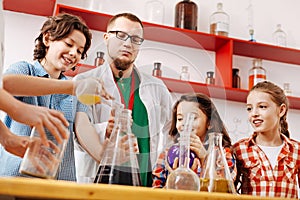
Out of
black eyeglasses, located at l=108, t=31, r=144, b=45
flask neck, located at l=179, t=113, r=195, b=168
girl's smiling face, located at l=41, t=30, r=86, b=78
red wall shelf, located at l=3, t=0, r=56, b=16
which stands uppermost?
red wall shelf, located at l=3, t=0, r=56, b=16

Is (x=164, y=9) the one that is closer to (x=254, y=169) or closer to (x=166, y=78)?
(x=254, y=169)

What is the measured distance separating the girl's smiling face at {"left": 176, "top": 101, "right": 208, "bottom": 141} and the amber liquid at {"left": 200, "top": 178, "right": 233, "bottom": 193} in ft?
0.40

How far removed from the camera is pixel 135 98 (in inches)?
→ 35.4

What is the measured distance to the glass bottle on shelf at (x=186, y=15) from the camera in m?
2.35

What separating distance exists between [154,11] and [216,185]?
64.9 inches

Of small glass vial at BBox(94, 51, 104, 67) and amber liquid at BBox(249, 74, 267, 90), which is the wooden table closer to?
small glass vial at BBox(94, 51, 104, 67)

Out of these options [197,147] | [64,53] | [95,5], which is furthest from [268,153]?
[95,5]

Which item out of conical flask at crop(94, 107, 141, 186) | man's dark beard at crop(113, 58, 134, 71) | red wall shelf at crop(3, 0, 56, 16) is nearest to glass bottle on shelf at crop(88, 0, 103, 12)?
red wall shelf at crop(3, 0, 56, 16)

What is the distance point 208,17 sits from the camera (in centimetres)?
252

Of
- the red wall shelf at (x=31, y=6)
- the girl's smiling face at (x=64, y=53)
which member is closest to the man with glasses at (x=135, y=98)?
the girl's smiling face at (x=64, y=53)

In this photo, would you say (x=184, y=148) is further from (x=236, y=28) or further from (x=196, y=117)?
(x=236, y=28)

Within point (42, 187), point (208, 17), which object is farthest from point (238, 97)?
point (42, 187)

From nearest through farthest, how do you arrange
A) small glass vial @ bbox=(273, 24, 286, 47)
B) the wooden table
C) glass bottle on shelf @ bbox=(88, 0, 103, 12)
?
the wooden table < glass bottle on shelf @ bbox=(88, 0, 103, 12) < small glass vial @ bbox=(273, 24, 286, 47)

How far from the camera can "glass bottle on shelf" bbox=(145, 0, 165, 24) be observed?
7.73 ft
